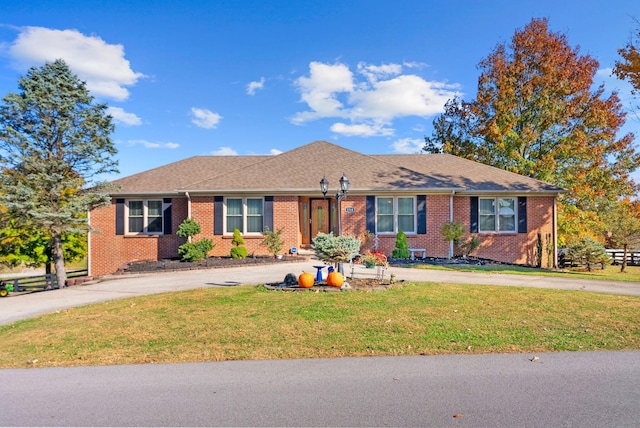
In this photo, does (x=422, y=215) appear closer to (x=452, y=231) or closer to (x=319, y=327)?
(x=452, y=231)

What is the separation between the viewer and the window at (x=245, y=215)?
17.6 metres

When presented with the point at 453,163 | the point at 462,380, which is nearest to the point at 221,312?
the point at 462,380

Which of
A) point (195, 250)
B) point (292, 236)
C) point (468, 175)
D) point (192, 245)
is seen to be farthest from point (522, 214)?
point (192, 245)

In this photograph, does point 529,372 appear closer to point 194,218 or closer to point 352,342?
point 352,342

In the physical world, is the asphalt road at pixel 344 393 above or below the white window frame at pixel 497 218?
below

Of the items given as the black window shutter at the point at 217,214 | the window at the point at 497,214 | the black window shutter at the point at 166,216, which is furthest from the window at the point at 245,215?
the window at the point at 497,214

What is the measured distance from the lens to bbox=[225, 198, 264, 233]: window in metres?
17.6

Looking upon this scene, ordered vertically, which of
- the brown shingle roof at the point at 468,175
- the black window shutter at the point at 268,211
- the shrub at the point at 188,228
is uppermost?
the brown shingle roof at the point at 468,175

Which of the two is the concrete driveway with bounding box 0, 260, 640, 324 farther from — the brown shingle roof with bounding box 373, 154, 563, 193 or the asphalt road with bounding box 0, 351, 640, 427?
the brown shingle roof with bounding box 373, 154, 563, 193

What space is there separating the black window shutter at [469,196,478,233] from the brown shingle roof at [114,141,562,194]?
560mm

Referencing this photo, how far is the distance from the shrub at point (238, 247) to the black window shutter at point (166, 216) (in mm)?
3351

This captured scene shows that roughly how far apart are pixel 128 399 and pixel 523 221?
1793 cm

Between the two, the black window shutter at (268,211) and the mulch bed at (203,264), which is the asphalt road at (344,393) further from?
the black window shutter at (268,211)

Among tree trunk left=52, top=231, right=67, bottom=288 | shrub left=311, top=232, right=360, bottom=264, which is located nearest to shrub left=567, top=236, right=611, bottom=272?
shrub left=311, top=232, right=360, bottom=264
